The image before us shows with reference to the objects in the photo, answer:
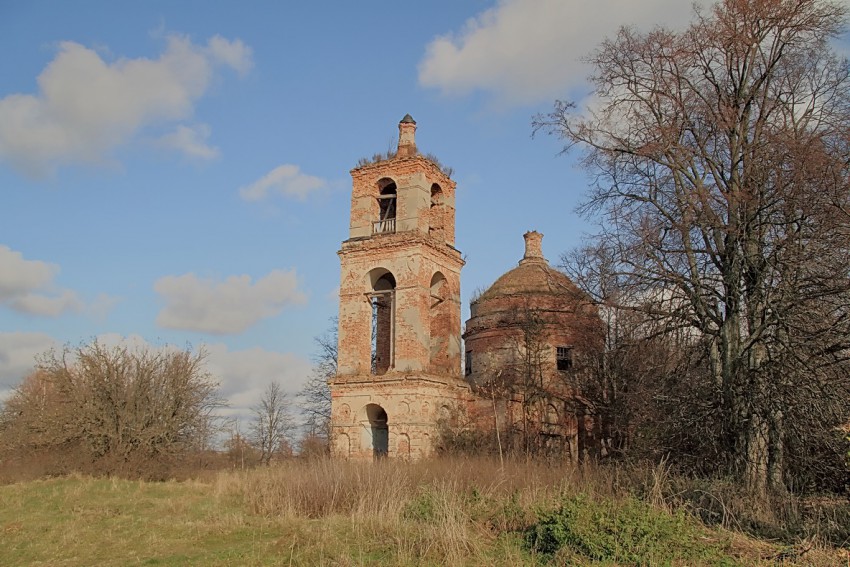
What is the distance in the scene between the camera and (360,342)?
2411 centimetres

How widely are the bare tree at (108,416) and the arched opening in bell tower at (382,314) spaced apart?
24.3 feet

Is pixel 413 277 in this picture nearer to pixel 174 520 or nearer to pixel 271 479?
pixel 271 479

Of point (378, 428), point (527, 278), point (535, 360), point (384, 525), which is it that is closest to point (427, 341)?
point (378, 428)

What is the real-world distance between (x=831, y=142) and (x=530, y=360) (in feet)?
52.0

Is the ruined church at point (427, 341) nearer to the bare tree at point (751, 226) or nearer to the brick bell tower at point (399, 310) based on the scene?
the brick bell tower at point (399, 310)

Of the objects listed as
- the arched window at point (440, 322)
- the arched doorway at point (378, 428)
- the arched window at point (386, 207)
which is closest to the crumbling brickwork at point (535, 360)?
the arched window at point (440, 322)

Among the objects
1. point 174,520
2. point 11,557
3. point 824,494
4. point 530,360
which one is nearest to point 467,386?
point 530,360

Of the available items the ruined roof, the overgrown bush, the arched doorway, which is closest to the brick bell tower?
the arched doorway

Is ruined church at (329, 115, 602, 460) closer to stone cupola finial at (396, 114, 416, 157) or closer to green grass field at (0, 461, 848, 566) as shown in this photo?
stone cupola finial at (396, 114, 416, 157)

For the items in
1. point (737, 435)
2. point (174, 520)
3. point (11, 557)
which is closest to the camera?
point (11, 557)

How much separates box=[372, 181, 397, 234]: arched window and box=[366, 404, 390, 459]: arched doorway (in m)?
6.28

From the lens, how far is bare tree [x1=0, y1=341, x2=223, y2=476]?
24.1 meters

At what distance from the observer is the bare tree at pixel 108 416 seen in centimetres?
2408

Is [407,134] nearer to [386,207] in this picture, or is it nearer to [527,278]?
[386,207]
